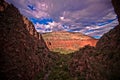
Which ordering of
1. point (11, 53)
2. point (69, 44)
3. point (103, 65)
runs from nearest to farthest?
point (103, 65), point (11, 53), point (69, 44)

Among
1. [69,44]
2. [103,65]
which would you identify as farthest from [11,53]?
[69,44]

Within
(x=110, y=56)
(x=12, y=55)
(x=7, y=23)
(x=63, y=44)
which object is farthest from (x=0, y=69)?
(x=63, y=44)

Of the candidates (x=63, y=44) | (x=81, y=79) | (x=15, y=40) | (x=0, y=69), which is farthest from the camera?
(x=63, y=44)

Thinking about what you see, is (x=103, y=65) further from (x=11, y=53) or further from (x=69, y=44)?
(x=69, y=44)

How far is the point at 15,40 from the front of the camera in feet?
71.7

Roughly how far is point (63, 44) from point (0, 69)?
76.0 metres

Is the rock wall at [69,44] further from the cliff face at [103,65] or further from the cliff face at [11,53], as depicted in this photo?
the cliff face at [11,53]

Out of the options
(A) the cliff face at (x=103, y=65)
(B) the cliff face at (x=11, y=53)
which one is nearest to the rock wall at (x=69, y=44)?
(A) the cliff face at (x=103, y=65)

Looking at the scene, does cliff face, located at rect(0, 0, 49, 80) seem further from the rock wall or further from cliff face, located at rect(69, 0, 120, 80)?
the rock wall

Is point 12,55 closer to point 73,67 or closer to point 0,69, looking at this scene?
point 0,69

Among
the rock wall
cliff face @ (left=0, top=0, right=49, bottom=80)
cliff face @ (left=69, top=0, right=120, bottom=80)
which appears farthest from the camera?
the rock wall

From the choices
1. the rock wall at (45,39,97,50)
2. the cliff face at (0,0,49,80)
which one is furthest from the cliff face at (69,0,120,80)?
the rock wall at (45,39,97,50)

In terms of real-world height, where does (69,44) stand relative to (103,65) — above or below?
above

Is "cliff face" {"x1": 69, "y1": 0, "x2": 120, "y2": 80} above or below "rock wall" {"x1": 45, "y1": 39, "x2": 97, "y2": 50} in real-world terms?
below
